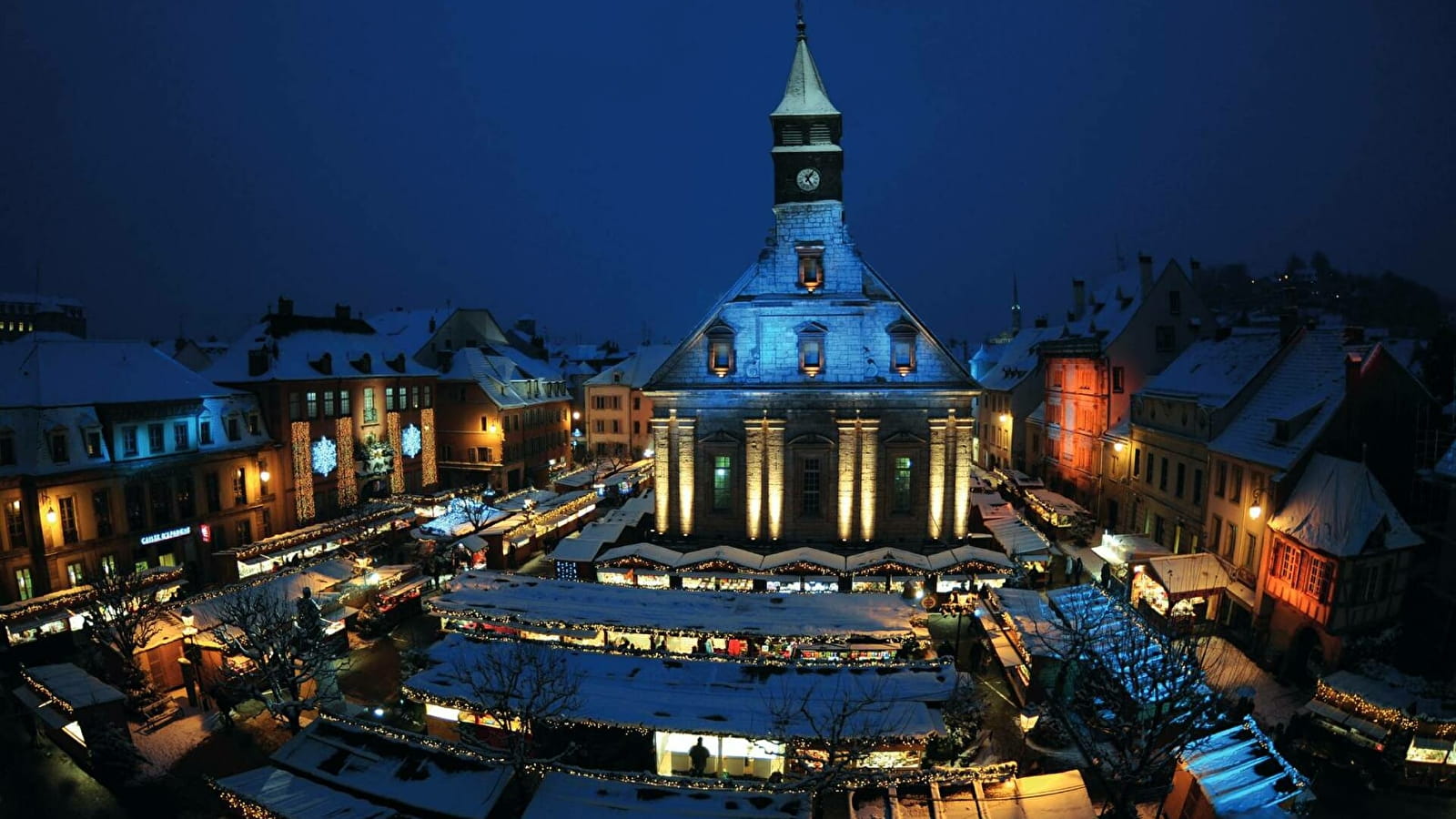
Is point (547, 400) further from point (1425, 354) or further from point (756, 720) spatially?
point (1425, 354)

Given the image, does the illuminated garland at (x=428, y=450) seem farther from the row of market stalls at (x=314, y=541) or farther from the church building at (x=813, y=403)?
the church building at (x=813, y=403)

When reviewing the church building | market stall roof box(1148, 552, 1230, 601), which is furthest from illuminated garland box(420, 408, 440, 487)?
→ market stall roof box(1148, 552, 1230, 601)

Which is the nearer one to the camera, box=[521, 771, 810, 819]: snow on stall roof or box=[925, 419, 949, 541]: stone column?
box=[521, 771, 810, 819]: snow on stall roof

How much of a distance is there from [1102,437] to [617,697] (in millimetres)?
41527

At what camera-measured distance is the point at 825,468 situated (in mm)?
38781

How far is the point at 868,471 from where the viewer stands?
38.3m

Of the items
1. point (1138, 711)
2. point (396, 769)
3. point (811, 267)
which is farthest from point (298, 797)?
point (811, 267)

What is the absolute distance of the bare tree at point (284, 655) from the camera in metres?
22.5

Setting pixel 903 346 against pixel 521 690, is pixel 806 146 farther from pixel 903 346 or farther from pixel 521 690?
pixel 521 690

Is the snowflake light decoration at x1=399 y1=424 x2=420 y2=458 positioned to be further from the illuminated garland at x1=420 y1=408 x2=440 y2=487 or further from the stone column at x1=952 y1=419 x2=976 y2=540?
the stone column at x1=952 y1=419 x2=976 y2=540

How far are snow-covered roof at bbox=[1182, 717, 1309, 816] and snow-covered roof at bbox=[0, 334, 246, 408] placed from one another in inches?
2018

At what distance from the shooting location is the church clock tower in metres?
40.0

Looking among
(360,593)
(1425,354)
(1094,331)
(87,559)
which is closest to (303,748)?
(360,593)

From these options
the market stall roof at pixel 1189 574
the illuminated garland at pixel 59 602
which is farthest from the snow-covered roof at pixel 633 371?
the market stall roof at pixel 1189 574
